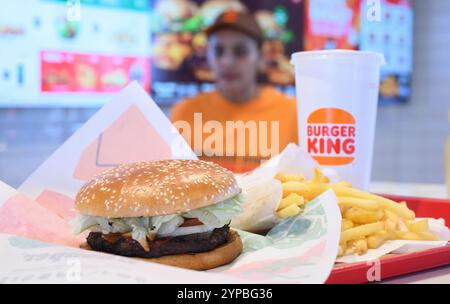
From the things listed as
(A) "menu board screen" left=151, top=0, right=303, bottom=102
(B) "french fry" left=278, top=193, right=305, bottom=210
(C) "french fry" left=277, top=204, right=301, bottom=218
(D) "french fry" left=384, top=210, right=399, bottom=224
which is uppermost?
(A) "menu board screen" left=151, top=0, right=303, bottom=102

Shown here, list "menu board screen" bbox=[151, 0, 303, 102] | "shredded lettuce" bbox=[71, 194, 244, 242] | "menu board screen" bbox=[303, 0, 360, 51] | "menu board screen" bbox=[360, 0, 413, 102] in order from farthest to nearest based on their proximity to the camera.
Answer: "menu board screen" bbox=[360, 0, 413, 102] → "menu board screen" bbox=[303, 0, 360, 51] → "menu board screen" bbox=[151, 0, 303, 102] → "shredded lettuce" bbox=[71, 194, 244, 242]

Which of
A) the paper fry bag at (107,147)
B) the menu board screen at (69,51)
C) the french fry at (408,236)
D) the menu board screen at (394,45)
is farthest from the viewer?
the menu board screen at (394,45)

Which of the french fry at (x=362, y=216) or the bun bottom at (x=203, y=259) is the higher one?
the french fry at (x=362, y=216)

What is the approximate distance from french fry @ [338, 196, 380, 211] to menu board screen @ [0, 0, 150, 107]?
2.48 meters

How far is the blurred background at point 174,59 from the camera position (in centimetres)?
364

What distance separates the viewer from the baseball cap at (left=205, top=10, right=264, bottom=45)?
4418 mm

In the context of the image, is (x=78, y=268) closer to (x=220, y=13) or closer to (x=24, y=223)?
(x=24, y=223)

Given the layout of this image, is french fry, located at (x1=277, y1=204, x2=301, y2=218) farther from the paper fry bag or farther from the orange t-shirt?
the orange t-shirt

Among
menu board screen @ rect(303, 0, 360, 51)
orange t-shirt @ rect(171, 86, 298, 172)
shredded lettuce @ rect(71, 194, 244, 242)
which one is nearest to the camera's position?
shredded lettuce @ rect(71, 194, 244, 242)

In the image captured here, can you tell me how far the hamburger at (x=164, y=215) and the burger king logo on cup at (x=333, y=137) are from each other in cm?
45

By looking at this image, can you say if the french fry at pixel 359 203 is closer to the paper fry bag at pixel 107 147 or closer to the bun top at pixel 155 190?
the bun top at pixel 155 190

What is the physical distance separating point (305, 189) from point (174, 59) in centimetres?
310

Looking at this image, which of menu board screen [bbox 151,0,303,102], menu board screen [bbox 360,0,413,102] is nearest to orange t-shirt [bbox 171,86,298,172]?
menu board screen [bbox 151,0,303,102]

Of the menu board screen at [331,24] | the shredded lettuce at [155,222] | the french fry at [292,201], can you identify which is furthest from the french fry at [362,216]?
→ the menu board screen at [331,24]
